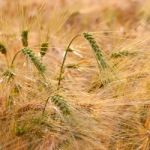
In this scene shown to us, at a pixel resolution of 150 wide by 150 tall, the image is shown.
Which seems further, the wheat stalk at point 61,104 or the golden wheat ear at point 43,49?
the golden wheat ear at point 43,49

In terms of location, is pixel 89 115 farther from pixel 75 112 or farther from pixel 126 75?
pixel 126 75

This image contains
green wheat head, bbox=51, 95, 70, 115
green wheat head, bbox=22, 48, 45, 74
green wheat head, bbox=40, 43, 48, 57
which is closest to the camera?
green wheat head, bbox=51, 95, 70, 115

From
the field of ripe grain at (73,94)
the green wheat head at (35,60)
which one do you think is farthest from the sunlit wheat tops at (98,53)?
the green wheat head at (35,60)

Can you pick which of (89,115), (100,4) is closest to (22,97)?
(89,115)

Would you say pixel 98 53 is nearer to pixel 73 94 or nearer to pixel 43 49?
pixel 73 94

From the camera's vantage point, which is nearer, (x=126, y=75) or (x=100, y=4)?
(x=126, y=75)

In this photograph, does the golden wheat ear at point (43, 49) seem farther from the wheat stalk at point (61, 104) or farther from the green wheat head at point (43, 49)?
the wheat stalk at point (61, 104)

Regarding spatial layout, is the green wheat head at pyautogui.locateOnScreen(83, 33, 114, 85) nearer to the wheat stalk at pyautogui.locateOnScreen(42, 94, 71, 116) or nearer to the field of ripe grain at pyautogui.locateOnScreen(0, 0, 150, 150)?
the field of ripe grain at pyautogui.locateOnScreen(0, 0, 150, 150)

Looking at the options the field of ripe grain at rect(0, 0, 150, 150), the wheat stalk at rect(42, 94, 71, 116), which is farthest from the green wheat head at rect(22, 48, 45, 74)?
the wheat stalk at rect(42, 94, 71, 116)
